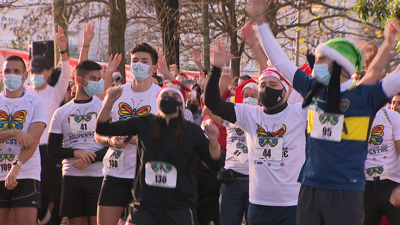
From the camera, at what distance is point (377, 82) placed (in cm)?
415

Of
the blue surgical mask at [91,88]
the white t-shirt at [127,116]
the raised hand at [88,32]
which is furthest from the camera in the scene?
the raised hand at [88,32]

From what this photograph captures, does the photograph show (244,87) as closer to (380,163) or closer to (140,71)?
(140,71)

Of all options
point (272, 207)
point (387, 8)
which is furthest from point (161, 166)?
point (387, 8)

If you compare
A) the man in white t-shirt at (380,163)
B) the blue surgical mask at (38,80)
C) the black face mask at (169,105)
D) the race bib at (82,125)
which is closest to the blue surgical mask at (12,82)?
the race bib at (82,125)

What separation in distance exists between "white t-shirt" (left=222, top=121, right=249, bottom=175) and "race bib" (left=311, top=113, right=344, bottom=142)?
207 cm

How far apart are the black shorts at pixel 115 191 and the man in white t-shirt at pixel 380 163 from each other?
2768 millimetres

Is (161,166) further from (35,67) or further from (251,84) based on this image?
(35,67)

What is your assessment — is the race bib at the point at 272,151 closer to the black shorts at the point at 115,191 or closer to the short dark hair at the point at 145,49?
the black shorts at the point at 115,191

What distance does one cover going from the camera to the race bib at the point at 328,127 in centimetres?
412

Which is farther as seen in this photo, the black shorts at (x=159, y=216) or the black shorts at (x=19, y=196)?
the black shorts at (x=19, y=196)

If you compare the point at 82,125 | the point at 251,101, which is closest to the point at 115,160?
the point at 82,125

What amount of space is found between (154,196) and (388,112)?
3149 millimetres

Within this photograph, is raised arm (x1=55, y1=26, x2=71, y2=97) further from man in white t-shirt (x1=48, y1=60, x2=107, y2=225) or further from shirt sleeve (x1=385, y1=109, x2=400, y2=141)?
shirt sleeve (x1=385, y1=109, x2=400, y2=141)

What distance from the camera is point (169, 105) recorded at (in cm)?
470
